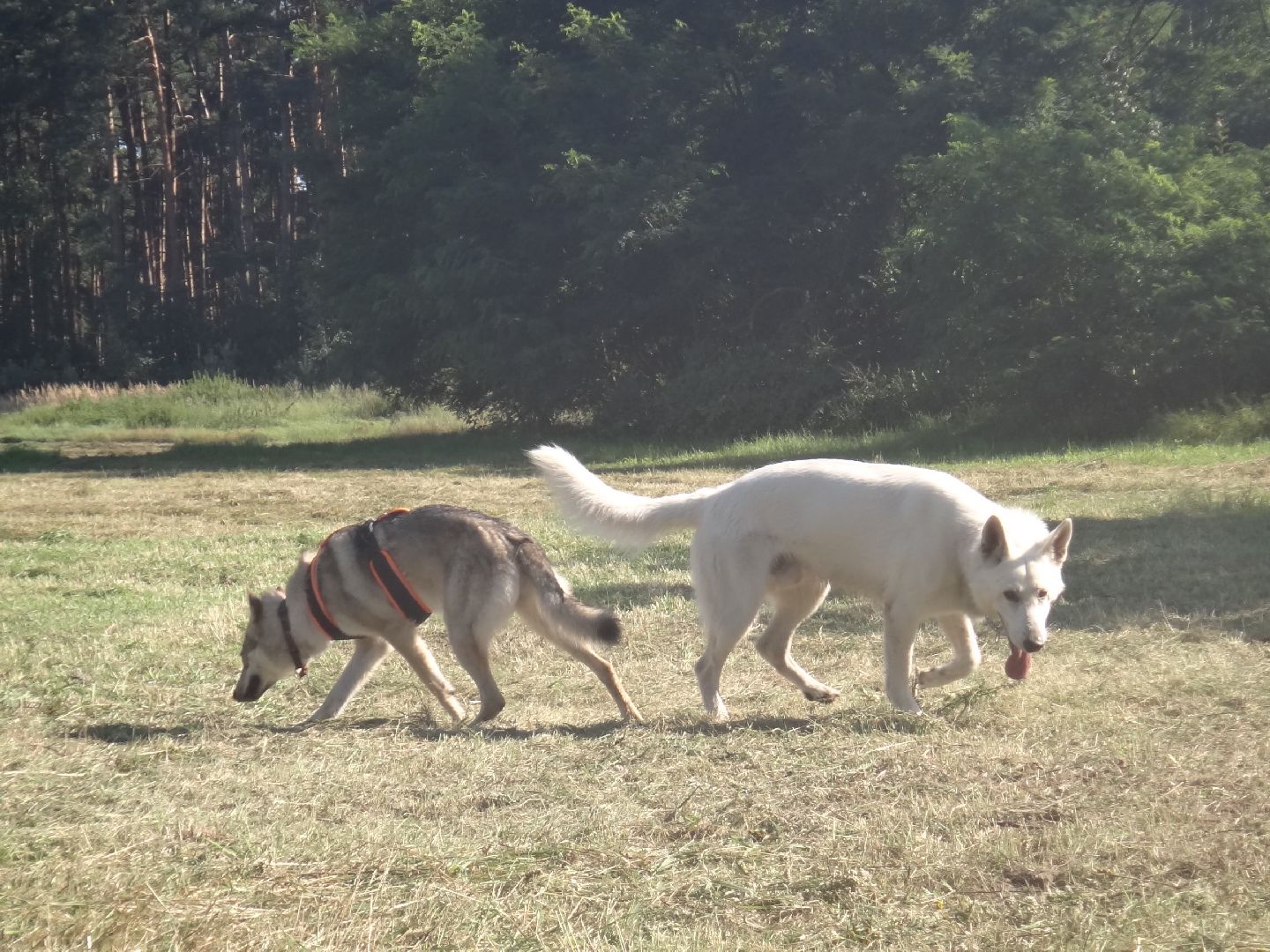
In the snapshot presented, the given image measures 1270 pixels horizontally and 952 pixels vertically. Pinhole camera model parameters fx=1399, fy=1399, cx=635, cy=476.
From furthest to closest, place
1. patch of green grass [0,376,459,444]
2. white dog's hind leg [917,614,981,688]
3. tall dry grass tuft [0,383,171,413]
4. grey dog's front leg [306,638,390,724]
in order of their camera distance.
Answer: tall dry grass tuft [0,383,171,413]
patch of green grass [0,376,459,444]
grey dog's front leg [306,638,390,724]
white dog's hind leg [917,614,981,688]

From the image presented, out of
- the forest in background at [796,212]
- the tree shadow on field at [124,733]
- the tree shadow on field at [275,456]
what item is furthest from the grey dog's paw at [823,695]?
the forest in background at [796,212]

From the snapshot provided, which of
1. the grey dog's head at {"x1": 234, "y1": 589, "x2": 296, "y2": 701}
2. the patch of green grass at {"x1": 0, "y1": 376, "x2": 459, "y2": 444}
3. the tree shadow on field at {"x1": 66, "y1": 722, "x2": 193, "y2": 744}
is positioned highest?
the grey dog's head at {"x1": 234, "y1": 589, "x2": 296, "y2": 701}

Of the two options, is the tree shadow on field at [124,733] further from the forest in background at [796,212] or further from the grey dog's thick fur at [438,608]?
the forest in background at [796,212]

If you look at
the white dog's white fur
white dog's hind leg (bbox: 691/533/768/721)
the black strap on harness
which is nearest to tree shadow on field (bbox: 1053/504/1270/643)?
the white dog's white fur

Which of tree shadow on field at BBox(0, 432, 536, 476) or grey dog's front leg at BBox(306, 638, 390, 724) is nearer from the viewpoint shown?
grey dog's front leg at BBox(306, 638, 390, 724)

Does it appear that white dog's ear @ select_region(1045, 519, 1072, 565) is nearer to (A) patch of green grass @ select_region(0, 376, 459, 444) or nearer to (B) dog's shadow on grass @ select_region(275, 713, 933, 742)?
(B) dog's shadow on grass @ select_region(275, 713, 933, 742)

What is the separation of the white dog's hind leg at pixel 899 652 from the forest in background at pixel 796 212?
53.7ft

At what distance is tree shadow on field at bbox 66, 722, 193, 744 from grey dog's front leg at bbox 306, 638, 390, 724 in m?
0.70

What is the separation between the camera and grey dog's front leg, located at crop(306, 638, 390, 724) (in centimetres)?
705

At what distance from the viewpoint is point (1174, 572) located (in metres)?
9.42

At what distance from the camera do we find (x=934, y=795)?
4.92m

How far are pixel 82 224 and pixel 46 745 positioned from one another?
4400 cm

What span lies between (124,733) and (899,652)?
11.7 feet

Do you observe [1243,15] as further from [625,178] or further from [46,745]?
[46,745]
